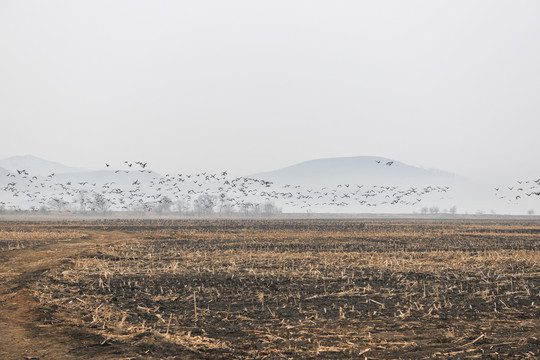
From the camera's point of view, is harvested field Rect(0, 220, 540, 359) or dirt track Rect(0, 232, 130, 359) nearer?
dirt track Rect(0, 232, 130, 359)

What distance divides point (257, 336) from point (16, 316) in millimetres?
7204

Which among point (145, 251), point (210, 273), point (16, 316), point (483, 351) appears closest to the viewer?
point (483, 351)

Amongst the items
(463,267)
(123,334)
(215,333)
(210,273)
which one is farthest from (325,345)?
(463,267)

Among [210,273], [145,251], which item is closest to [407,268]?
[210,273]

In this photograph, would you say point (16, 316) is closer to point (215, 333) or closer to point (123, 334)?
point (123, 334)

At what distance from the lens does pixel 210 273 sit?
74.9 ft

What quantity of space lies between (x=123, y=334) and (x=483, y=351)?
332 inches

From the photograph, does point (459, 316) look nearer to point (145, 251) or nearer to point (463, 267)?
point (463, 267)

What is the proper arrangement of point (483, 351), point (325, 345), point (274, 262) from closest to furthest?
point (483, 351), point (325, 345), point (274, 262)

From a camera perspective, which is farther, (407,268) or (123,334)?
(407,268)

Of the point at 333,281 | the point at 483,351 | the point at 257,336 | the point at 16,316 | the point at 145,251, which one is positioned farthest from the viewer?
the point at 145,251

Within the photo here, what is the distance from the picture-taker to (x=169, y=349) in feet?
34.4

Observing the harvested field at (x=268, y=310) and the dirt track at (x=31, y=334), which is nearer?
the dirt track at (x=31, y=334)

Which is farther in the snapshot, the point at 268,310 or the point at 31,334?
the point at 268,310
